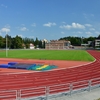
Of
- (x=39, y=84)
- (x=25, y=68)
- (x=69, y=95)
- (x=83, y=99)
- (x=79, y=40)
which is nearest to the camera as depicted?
(x=83, y=99)

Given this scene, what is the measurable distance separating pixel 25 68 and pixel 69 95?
39.3ft

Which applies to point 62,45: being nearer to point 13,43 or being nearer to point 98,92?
point 13,43

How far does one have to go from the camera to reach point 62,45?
117m

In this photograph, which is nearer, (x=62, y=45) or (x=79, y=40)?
(x=62, y=45)

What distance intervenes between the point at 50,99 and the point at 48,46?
353 ft

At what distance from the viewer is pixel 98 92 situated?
8.95 m

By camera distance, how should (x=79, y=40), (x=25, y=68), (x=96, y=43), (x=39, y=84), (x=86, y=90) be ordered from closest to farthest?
(x=86, y=90)
(x=39, y=84)
(x=25, y=68)
(x=96, y=43)
(x=79, y=40)

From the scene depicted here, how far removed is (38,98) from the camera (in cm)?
811

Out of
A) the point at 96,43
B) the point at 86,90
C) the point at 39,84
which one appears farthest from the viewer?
the point at 96,43

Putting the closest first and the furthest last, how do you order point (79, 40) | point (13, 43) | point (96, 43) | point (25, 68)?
point (25, 68)
point (13, 43)
point (96, 43)
point (79, 40)

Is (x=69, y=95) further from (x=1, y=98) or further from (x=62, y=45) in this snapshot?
(x=62, y=45)

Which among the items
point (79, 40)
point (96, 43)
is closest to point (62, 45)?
point (96, 43)

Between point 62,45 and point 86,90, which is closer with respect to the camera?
point 86,90

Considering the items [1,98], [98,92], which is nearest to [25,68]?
[1,98]
